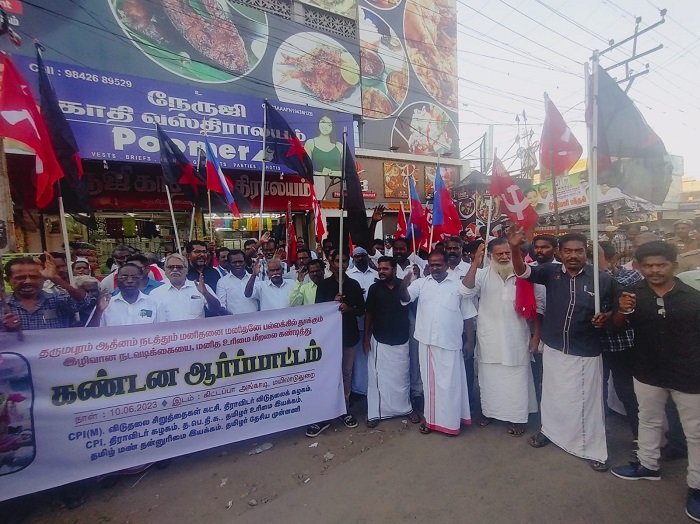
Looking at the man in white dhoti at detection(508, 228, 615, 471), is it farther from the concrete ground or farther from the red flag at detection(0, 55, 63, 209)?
the red flag at detection(0, 55, 63, 209)

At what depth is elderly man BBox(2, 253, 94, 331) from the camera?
2699mm

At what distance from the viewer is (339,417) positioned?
3.82m

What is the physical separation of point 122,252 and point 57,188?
5.20ft

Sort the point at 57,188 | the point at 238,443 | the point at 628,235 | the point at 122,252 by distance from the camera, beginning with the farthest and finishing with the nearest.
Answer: the point at 628,235 < the point at 122,252 < the point at 238,443 < the point at 57,188

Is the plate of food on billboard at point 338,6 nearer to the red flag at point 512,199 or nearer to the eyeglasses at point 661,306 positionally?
the red flag at point 512,199

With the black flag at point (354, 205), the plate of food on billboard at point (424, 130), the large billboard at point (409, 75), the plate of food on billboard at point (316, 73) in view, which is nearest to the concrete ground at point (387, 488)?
the black flag at point (354, 205)

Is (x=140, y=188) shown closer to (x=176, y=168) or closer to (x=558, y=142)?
(x=176, y=168)

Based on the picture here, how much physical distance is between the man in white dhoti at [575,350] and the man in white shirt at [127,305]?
3.23m

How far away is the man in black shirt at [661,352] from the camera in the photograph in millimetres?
2377

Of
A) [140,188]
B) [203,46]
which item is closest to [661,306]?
[140,188]

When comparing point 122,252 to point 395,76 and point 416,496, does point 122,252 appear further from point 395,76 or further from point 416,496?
point 395,76

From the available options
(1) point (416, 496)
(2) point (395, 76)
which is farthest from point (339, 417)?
(2) point (395, 76)

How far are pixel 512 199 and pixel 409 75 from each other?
1791cm

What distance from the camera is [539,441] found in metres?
3.19
